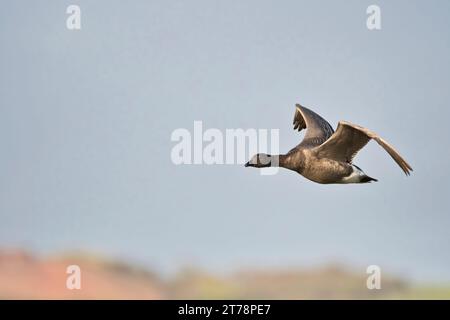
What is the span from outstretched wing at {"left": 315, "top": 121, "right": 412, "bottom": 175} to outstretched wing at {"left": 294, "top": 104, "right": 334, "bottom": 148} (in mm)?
688

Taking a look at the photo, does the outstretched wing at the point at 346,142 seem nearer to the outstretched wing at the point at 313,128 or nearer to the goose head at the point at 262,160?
the outstretched wing at the point at 313,128

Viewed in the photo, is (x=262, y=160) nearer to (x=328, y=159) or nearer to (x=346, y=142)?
(x=328, y=159)

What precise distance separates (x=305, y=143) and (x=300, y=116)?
95.4 inches

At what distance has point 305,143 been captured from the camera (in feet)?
56.1

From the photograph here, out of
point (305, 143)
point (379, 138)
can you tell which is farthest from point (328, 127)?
point (379, 138)

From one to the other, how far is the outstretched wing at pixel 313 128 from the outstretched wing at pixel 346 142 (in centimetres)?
69

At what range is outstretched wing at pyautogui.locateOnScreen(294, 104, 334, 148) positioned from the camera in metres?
17.2

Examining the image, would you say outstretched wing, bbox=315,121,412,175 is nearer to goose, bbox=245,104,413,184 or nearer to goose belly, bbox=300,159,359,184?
goose, bbox=245,104,413,184

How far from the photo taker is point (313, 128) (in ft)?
58.6

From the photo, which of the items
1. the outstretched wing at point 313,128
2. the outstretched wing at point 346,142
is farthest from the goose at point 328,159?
the outstretched wing at point 313,128

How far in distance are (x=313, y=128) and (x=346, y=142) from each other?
186cm

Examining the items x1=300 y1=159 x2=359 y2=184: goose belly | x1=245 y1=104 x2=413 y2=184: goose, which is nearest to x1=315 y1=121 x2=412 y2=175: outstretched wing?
x1=245 y1=104 x2=413 y2=184: goose

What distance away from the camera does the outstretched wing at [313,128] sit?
17.2 metres
